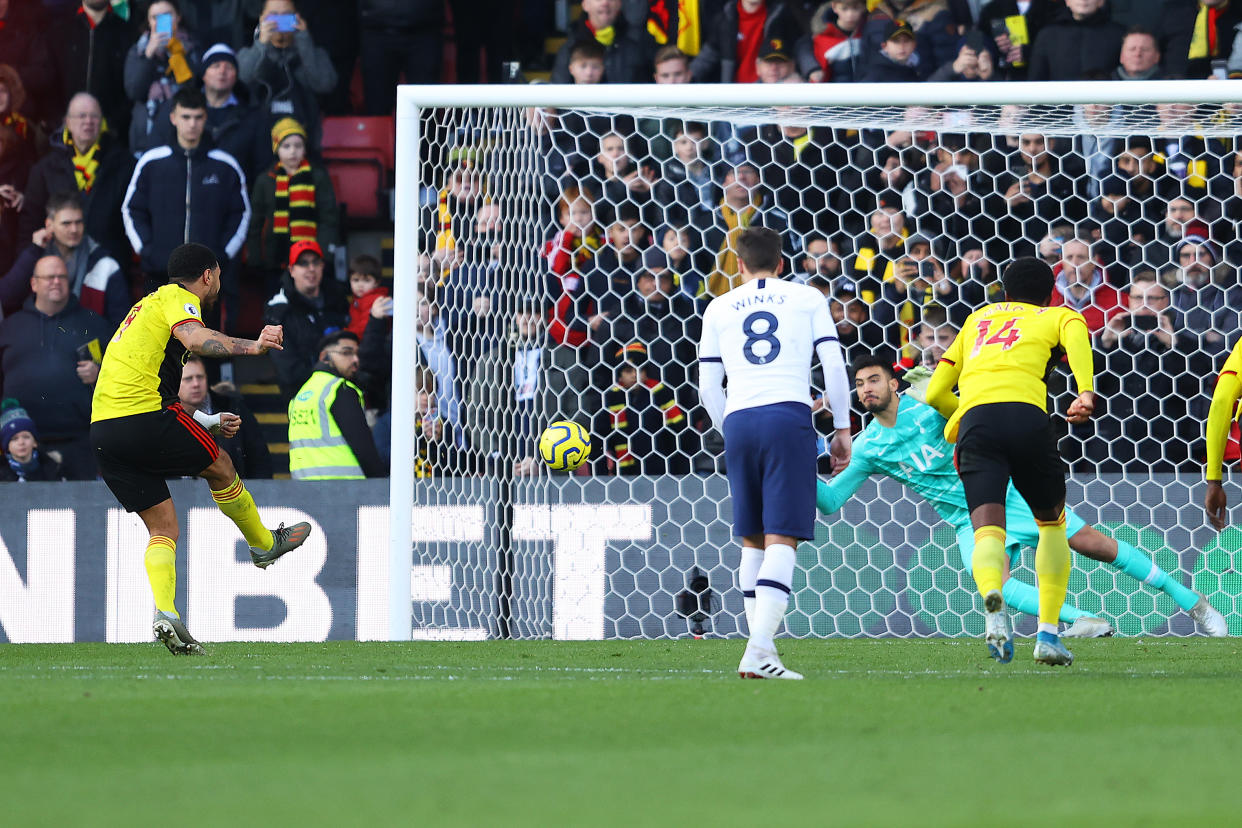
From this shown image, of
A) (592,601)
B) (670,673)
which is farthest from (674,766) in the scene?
(592,601)

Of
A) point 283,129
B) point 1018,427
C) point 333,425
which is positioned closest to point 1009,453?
point 1018,427

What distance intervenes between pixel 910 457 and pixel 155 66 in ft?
24.0

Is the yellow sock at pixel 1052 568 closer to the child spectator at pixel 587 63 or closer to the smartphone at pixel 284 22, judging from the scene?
the child spectator at pixel 587 63

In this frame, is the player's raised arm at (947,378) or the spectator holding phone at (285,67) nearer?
the player's raised arm at (947,378)

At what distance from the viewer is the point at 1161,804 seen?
3135mm

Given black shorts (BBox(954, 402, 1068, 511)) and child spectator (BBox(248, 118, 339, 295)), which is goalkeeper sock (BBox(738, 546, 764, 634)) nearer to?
black shorts (BBox(954, 402, 1068, 511))

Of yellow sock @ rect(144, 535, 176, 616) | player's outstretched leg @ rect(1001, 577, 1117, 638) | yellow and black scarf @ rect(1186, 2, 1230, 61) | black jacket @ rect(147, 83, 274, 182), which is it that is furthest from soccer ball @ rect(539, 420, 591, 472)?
yellow and black scarf @ rect(1186, 2, 1230, 61)

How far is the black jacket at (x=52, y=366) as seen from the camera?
35.8 ft

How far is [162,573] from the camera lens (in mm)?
7441

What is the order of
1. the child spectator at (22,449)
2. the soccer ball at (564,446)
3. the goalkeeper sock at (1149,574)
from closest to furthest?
the goalkeeper sock at (1149,574), the soccer ball at (564,446), the child spectator at (22,449)

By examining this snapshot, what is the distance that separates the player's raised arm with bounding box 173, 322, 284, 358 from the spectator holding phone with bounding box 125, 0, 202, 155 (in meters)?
5.84

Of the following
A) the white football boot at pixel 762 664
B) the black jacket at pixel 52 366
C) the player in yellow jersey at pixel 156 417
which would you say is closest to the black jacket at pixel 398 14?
the black jacket at pixel 52 366

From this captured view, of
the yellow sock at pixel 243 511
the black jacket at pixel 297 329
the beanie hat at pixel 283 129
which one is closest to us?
the yellow sock at pixel 243 511

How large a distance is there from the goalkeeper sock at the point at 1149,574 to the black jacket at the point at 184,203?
636cm
